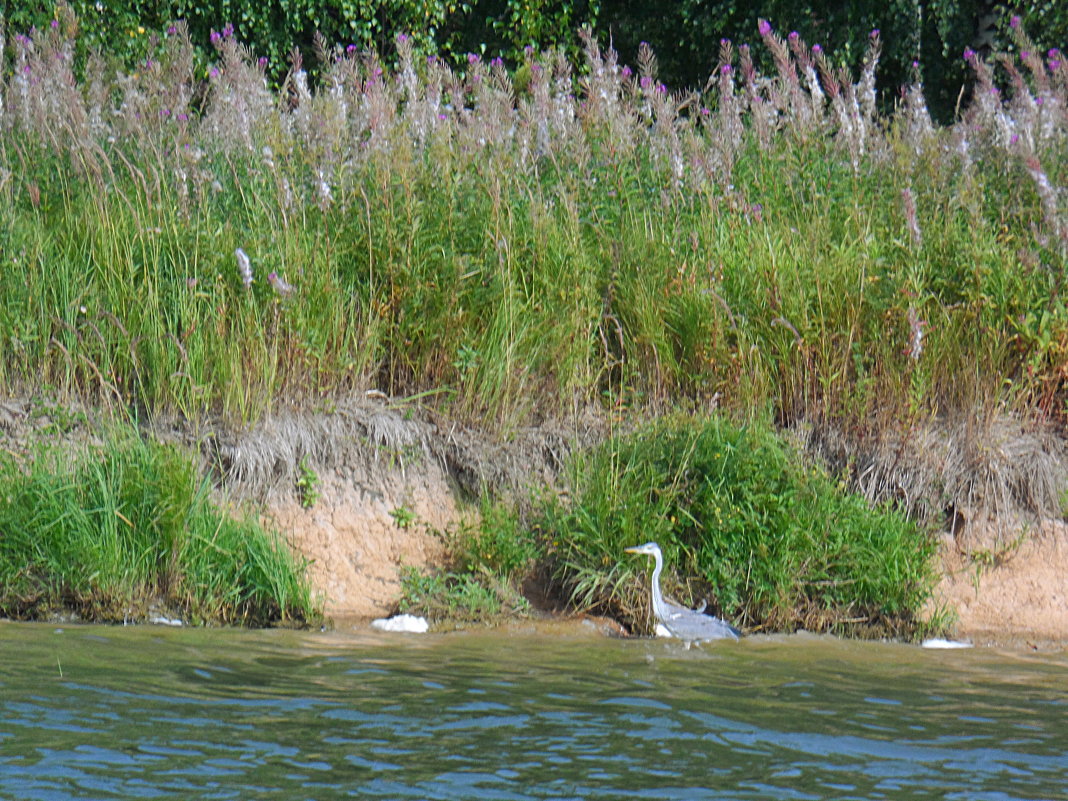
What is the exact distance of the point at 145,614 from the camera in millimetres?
6961

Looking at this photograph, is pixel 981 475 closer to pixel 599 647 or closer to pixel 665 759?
pixel 599 647

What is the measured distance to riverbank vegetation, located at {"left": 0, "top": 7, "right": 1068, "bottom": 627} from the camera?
7531 mm

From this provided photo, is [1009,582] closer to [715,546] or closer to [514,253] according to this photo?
[715,546]

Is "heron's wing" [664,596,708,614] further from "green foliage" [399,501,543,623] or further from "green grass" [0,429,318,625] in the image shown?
"green grass" [0,429,318,625]

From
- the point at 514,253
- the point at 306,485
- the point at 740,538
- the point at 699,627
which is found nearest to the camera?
the point at 699,627

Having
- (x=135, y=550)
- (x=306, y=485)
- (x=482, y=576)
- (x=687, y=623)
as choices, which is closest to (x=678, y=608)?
(x=687, y=623)

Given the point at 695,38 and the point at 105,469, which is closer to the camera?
the point at 105,469

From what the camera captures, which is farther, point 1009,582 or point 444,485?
point 444,485

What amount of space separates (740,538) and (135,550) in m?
3.31

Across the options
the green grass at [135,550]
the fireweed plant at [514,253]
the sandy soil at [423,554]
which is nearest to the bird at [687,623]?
the sandy soil at [423,554]

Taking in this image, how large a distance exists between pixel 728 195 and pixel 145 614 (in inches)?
180

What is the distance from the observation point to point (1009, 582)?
7727mm

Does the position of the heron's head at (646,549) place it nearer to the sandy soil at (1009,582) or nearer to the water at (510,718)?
the water at (510,718)

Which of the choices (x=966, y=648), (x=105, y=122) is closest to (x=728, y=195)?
(x=966, y=648)
